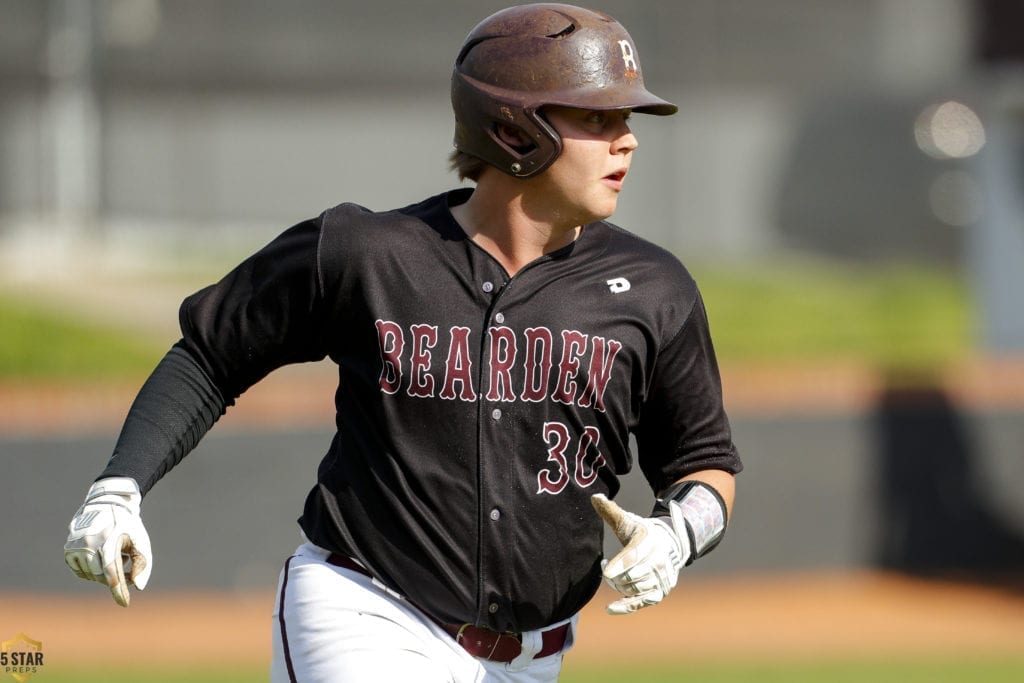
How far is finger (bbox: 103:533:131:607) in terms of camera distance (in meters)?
3.02

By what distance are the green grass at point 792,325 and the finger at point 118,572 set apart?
813 cm

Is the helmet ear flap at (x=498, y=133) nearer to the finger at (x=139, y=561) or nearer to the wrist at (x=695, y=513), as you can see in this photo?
the wrist at (x=695, y=513)

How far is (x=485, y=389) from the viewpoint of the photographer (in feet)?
10.6

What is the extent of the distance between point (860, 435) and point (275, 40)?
24.2 feet

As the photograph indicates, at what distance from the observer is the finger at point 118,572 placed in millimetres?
3016

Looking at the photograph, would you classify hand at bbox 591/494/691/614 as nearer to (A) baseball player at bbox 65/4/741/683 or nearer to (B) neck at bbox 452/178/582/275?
(A) baseball player at bbox 65/4/741/683

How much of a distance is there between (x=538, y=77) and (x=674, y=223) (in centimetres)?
1193

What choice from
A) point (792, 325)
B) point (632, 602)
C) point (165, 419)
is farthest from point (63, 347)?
point (632, 602)

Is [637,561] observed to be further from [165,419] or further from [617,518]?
[165,419]

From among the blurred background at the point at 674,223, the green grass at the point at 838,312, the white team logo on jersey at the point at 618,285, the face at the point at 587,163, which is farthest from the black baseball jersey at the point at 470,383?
the green grass at the point at 838,312

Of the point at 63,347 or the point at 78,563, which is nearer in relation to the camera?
the point at 78,563

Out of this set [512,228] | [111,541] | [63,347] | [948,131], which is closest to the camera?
[111,541]

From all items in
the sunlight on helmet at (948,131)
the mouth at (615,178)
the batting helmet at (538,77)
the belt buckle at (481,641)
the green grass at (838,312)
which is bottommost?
the green grass at (838,312)

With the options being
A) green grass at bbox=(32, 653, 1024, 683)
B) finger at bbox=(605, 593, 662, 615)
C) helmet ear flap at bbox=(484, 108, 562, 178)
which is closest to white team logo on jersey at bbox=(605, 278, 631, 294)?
helmet ear flap at bbox=(484, 108, 562, 178)
